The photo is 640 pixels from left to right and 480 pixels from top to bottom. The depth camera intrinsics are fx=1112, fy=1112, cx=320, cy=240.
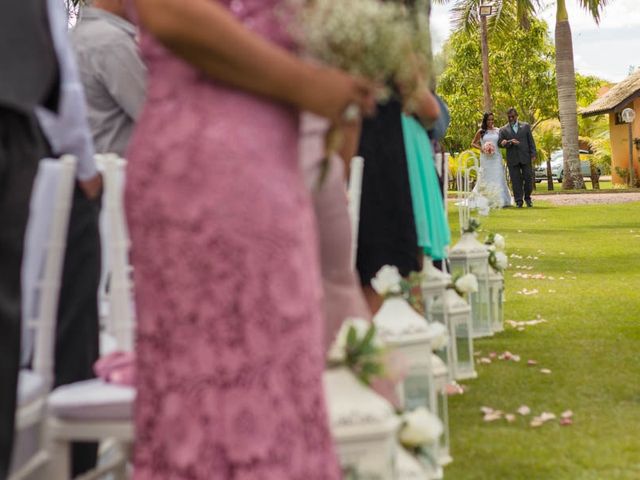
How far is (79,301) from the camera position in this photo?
3.48 meters

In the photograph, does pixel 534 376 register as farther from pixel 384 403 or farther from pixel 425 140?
pixel 384 403

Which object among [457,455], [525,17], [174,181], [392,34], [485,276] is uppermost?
[525,17]

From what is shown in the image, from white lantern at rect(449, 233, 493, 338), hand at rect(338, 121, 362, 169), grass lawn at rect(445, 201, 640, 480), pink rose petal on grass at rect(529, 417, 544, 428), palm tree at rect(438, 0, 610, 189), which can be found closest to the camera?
hand at rect(338, 121, 362, 169)

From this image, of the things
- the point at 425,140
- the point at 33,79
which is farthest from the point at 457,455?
the point at 33,79

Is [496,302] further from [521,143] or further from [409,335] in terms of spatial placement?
[521,143]

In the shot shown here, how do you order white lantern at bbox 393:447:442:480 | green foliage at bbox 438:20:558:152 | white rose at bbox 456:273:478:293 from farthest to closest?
green foliage at bbox 438:20:558:152, white rose at bbox 456:273:478:293, white lantern at bbox 393:447:442:480

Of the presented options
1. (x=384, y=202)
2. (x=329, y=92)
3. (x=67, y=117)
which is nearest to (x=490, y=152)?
(x=384, y=202)

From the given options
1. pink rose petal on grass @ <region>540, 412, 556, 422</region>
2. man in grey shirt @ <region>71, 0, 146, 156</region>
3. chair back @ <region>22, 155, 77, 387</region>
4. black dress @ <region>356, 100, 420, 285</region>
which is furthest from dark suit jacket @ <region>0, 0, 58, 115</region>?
pink rose petal on grass @ <region>540, 412, 556, 422</region>

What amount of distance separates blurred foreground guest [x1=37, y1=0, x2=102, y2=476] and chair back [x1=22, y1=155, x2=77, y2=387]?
1.34ft

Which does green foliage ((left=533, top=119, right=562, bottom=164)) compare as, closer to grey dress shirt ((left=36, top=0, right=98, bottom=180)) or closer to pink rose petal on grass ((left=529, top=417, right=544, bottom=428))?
pink rose petal on grass ((left=529, top=417, right=544, bottom=428))

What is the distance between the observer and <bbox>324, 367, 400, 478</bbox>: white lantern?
2.35 meters

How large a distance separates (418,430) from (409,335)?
2.54 feet

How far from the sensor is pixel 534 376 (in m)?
6.10

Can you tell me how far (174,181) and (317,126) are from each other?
0.30 metres
